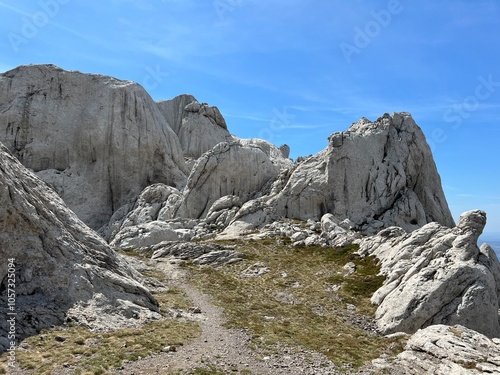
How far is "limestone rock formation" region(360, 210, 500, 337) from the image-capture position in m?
31.4

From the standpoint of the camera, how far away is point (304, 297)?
135 ft

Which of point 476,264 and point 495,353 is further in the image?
point 476,264

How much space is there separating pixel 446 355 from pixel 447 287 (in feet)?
36.4

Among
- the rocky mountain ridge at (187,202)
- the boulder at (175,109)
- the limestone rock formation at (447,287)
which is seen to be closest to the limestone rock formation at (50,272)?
the rocky mountain ridge at (187,202)

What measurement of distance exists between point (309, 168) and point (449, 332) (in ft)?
202

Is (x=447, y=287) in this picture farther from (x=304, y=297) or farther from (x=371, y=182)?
(x=371, y=182)

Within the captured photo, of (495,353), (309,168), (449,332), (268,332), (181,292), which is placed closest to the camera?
(495,353)

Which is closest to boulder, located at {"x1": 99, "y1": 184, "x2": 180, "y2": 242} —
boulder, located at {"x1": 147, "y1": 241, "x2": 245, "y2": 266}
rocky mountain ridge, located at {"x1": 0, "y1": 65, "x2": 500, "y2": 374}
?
rocky mountain ridge, located at {"x1": 0, "y1": 65, "x2": 500, "y2": 374}

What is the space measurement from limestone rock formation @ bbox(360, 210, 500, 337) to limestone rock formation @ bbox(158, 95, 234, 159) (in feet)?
386

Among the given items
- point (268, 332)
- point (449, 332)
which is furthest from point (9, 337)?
point (449, 332)

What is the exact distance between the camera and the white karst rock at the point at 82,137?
108 meters

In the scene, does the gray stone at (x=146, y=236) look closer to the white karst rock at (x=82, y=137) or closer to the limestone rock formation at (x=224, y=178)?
the limestone rock formation at (x=224, y=178)

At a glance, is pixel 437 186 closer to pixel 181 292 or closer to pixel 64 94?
pixel 181 292

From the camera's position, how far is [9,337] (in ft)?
71.2
